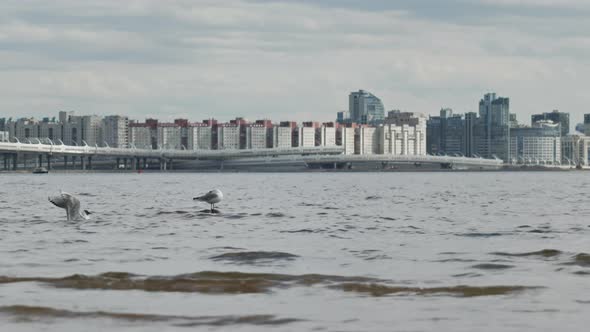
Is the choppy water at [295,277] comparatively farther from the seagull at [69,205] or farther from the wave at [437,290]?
the seagull at [69,205]

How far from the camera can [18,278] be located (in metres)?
13.9

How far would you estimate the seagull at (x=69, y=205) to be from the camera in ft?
82.0

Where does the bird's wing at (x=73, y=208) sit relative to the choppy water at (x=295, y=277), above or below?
above

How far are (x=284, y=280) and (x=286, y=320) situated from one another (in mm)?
3204

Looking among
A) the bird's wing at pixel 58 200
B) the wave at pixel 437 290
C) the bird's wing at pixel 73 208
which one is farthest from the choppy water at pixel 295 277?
the bird's wing at pixel 73 208

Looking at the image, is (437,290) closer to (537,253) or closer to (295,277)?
(295,277)

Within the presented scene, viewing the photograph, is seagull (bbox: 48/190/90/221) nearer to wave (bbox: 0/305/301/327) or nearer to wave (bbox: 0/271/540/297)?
wave (bbox: 0/271/540/297)

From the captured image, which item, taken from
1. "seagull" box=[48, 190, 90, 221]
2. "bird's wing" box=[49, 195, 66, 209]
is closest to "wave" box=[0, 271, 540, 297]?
"bird's wing" box=[49, 195, 66, 209]

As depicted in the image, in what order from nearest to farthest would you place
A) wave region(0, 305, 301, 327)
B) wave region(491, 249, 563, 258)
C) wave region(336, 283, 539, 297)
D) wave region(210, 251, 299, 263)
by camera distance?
wave region(0, 305, 301, 327) < wave region(336, 283, 539, 297) < wave region(210, 251, 299, 263) < wave region(491, 249, 563, 258)

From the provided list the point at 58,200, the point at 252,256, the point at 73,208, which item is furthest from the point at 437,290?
the point at 73,208

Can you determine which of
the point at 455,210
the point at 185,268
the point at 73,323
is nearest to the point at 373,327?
the point at 73,323

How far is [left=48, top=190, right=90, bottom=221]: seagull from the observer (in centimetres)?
2500

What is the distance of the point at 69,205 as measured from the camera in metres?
25.7

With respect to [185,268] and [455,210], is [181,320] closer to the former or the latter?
[185,268]
